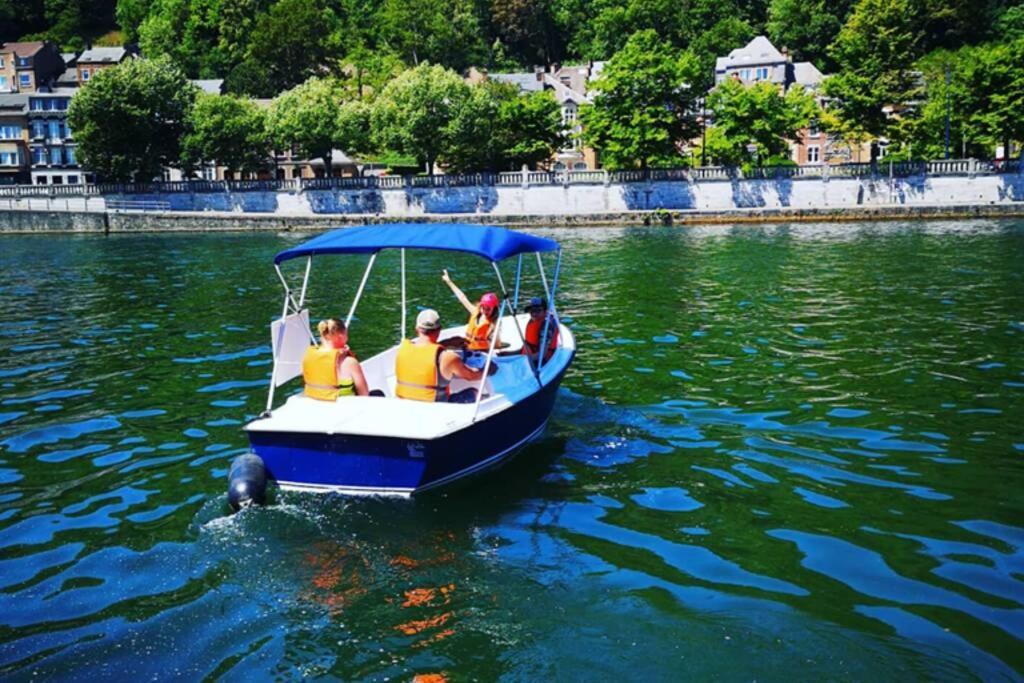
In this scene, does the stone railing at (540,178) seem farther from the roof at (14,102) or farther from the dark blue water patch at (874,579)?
the dark blue water patch at (874,579)

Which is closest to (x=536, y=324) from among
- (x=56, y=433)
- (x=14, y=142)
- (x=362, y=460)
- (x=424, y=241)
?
(x=424, y=241)

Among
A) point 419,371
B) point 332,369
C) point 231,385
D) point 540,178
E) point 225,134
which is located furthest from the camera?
point 225,134

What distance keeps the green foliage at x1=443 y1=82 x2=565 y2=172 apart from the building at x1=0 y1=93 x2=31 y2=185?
54.0m

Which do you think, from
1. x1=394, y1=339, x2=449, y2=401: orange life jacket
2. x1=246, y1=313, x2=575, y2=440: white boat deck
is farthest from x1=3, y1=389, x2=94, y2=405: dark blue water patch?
x1=394, y1=339, x2=449, y2=401: orange life jacket

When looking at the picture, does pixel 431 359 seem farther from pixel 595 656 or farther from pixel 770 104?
pixel 770 104

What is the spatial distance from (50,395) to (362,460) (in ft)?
33.4

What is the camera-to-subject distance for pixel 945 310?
27609 mm

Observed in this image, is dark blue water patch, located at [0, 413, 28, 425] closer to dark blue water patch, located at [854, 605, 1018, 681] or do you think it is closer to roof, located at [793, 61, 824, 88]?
dark blue water patch, located at [854, 605, 1018, 681]

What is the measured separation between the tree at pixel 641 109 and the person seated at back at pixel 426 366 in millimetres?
64429

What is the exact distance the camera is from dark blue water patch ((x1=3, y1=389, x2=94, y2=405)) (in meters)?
19.1

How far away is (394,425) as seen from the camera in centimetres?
1251

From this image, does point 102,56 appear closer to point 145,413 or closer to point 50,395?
point 50,395

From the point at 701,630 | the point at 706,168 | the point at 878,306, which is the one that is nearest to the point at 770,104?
the point at 706,168

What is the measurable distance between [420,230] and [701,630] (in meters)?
8.12
